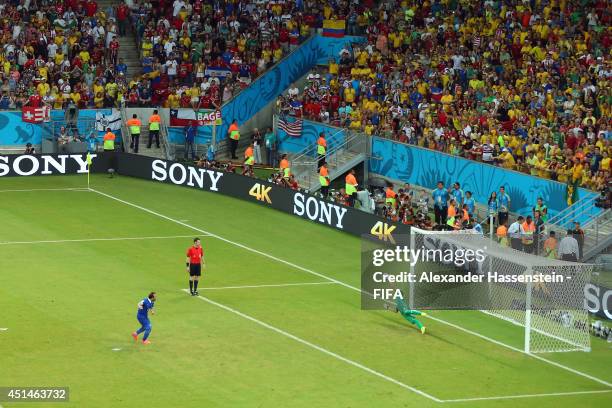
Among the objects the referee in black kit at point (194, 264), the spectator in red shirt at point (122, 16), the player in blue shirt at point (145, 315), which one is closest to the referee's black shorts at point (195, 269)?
the referee in black kit at point (194, 264)

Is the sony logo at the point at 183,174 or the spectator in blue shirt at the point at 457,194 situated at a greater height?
the spectator in blue shirt at the point at 457,194

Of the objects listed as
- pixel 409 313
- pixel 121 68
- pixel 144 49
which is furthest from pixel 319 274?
pixel 144 49

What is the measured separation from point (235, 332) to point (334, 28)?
3070 cm

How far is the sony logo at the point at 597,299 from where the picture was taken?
3609 cm

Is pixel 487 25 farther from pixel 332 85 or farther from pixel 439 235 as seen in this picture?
pixel 439 235

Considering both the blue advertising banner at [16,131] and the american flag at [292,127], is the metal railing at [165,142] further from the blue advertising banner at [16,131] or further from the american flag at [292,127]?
the blue advertising banner at [16,131]

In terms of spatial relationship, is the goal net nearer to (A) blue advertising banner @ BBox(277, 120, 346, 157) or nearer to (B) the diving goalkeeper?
(B) the diving goalkeeper

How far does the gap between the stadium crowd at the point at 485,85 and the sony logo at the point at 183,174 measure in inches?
250

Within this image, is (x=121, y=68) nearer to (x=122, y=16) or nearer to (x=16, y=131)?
(x=122, y=16)

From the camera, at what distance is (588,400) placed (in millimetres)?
30422

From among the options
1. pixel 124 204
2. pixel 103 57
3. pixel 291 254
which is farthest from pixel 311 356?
pixel 103 57

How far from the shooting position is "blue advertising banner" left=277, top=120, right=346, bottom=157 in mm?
56500

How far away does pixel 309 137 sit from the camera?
2302 inches

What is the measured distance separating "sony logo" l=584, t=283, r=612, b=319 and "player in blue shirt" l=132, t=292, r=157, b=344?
1167 centimetres
